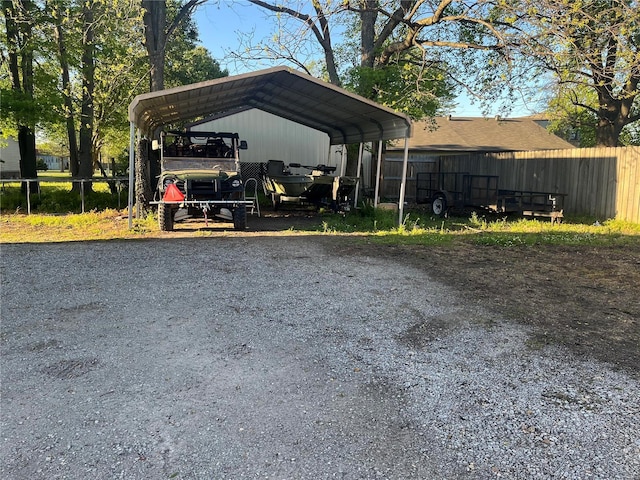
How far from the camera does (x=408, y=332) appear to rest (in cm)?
440

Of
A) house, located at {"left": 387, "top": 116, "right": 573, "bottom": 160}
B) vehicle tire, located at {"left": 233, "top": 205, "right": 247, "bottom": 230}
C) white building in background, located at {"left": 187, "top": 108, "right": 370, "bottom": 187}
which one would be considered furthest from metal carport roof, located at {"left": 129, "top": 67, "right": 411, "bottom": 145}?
house, located at {"left": 387, "top": 116, "right": 573, "bottom": 160}

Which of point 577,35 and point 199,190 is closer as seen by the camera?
point 199,190

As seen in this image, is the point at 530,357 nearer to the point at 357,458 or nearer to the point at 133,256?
the point at 357,458

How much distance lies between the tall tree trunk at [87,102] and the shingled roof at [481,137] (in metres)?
15.4

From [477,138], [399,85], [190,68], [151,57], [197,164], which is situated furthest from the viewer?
[477,138]

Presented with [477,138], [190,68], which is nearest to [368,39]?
[477,138]

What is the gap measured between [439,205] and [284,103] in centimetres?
607

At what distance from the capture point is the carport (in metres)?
9.85

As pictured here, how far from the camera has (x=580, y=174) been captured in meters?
14.5

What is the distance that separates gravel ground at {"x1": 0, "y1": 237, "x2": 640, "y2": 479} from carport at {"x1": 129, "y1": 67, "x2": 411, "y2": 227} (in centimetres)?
551

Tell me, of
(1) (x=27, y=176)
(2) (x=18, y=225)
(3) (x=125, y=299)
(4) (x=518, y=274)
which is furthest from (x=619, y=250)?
(1) (x=27, y=176)

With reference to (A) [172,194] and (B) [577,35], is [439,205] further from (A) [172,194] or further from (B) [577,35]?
(A) [172,194]

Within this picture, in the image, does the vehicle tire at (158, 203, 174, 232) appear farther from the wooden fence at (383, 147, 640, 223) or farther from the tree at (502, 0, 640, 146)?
the wooden fence at (383, 147, 640, 223)

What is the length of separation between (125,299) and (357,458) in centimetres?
364
